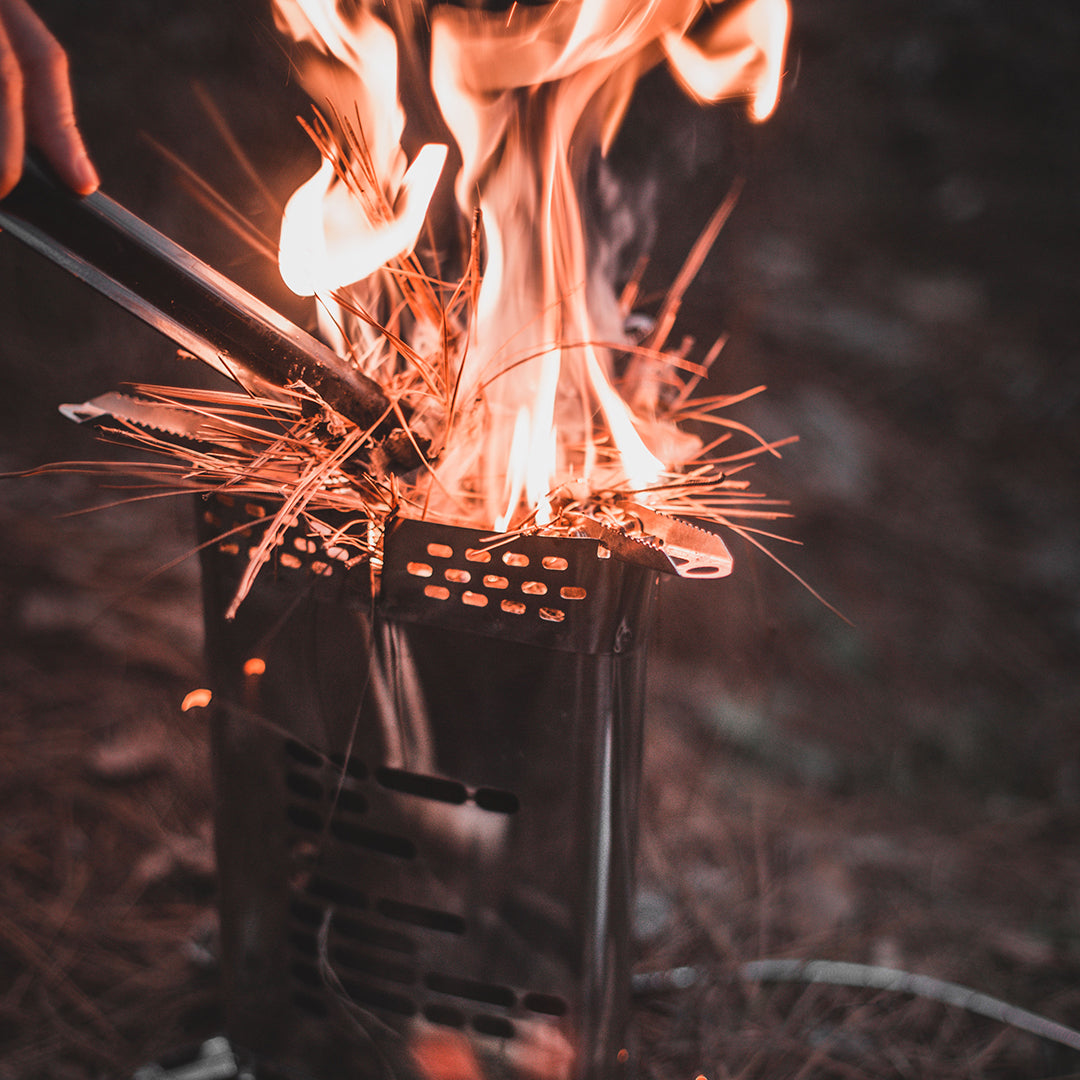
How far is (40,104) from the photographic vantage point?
0.44 metres

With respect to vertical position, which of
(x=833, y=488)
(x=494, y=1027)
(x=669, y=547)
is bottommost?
(x=494, y=1027)

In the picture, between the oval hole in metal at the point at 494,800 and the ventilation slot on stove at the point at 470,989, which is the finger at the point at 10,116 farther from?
the ventilation slot on stove at the point at 470,989

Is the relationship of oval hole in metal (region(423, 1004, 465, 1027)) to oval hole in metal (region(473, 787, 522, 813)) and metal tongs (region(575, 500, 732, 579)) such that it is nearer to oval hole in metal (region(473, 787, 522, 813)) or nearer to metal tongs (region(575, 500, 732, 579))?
oval hole in metal (region(473, 787, 522, 813))

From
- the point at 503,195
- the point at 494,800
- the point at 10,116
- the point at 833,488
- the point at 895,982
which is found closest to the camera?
the point at 10,116

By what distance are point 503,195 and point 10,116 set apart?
1.47 feet

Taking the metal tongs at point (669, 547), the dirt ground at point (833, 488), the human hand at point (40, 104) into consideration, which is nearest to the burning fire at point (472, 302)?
the metal tongs at point (669, 547)

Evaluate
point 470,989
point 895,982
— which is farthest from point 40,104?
point 895,982

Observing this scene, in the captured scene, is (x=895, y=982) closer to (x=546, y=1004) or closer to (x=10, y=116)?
(x=546, y=1004)

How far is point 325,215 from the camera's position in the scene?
656 mm

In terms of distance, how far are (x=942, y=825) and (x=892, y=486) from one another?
72 centimetres

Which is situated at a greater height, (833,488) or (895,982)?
(833,488)

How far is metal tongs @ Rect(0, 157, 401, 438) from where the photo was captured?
46 centimetres

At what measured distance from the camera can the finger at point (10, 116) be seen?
0.41 metres

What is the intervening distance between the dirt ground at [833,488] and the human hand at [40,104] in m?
0.98
